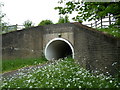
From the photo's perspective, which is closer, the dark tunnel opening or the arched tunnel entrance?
the arched tunnel entrance

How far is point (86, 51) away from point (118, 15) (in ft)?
13.3

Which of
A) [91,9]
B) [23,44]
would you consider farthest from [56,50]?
[91,9]

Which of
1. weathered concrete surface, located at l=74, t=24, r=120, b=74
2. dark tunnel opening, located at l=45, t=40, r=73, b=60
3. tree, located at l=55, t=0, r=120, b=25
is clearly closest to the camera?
tree, located at l=55, t=0, r=120, b=25

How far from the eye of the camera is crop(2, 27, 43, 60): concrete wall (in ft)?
45.5

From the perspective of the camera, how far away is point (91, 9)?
4449mm

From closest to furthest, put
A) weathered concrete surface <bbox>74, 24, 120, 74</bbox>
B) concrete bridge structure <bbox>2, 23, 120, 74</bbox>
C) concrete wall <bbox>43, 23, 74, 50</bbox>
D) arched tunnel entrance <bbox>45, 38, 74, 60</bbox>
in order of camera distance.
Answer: weathered concrete surface <bbox>74, 24, 120, 74</bbox> < concrete bridge structure <bbox>2, 23, 120, 74</bbox> < concrete wall <bbox>43, 23, 74, 50</bbox> < arched tunnel entrance <bbox>45, 38, 74, 60</bbox>

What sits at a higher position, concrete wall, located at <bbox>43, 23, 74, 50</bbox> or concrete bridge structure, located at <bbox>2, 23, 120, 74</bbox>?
concrete wall, located at <bbox>43, 23, 74, 50</bbox>

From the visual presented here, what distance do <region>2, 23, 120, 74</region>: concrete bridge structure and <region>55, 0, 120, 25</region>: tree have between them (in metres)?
2.23

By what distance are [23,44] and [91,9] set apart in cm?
1125

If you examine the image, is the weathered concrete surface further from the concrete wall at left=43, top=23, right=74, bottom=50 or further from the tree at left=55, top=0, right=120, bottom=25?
the concrete wall at left=43, top=23, right=74, bottom=50

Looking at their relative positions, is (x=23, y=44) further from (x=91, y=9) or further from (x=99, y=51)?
(x=91, y=9)

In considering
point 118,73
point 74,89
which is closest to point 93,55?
point 118,73

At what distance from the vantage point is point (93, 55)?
7676 mm

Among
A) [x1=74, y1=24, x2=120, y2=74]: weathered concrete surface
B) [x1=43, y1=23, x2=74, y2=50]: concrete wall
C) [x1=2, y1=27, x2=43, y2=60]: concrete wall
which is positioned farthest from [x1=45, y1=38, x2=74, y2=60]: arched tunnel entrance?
[x1=74, y1=24, x2=120, y2=74]: weathered concrete surface
